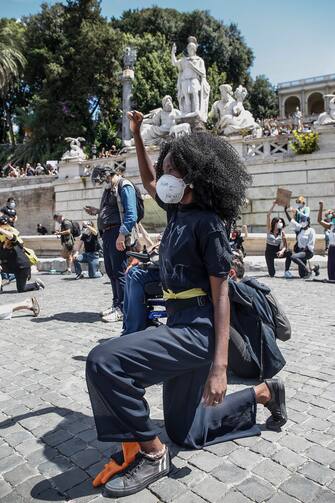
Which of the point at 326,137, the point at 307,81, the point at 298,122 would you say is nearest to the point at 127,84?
the point at 298,122

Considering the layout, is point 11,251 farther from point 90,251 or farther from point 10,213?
point 10,213

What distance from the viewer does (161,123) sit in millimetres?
20984

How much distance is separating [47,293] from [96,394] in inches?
287

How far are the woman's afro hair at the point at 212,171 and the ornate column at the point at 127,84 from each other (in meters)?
30.9

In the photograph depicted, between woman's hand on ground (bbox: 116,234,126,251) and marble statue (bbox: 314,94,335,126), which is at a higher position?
marble statue (bbox: 314,94,335,126)

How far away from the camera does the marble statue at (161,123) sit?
20.5 m

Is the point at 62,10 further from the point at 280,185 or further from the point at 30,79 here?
the point at 280,185

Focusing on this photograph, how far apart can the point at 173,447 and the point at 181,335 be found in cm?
91

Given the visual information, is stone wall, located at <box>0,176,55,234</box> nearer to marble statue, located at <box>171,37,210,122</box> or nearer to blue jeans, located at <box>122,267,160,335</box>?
marble statue, located at <box>171,37,210,122</box>

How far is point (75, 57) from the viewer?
112ft

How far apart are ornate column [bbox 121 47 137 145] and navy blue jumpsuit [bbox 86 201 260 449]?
31.1 metres

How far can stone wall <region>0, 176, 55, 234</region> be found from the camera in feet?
82.7

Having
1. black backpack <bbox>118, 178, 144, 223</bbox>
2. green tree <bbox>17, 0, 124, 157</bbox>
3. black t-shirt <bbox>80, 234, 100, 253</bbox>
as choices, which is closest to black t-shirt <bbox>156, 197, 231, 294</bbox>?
black backpack <bbox>118, 178, 144, 223</bbox>

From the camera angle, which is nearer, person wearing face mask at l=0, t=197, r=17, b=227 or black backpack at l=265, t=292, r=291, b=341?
black backpack at l=265, t=292, r=291, b=341
